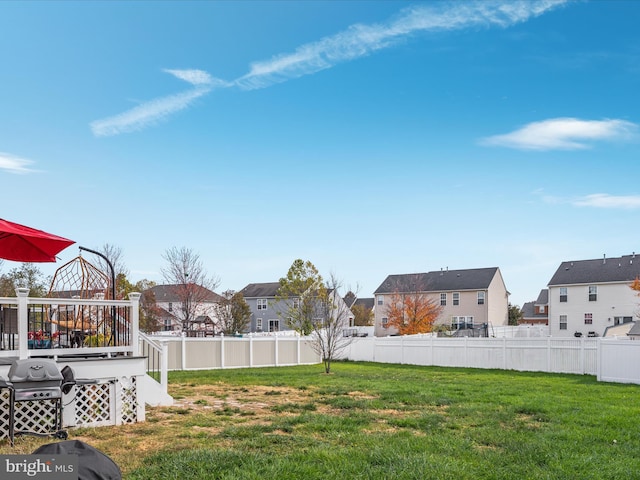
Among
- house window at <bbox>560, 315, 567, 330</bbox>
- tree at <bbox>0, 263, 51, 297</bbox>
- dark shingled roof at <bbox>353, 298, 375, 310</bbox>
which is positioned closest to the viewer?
tree at <bbox>0, 263, 51, 297</bbox>

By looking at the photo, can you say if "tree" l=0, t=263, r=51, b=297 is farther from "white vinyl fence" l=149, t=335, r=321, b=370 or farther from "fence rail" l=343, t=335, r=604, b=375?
"fence rail" l=343, t=335, r=604, b=375

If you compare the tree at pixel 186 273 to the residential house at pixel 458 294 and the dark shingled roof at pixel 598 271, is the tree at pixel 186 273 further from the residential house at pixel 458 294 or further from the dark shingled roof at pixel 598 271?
the dark shingled roof at pixel 598 271

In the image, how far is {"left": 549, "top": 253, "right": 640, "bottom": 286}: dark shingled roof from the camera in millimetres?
41787

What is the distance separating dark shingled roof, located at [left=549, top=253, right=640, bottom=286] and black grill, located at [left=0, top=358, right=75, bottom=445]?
40.7m

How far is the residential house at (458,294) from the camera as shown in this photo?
158 feet

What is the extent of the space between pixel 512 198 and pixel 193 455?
792 inches

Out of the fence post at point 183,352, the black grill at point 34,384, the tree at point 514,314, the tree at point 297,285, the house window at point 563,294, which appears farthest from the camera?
the tree at point 514,314

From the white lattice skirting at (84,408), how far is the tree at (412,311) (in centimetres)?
3560

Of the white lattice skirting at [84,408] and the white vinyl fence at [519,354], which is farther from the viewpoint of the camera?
the white vinyl fence at [519,354]

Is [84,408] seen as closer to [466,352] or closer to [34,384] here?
[34,384]

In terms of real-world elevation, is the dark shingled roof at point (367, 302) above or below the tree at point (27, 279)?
below

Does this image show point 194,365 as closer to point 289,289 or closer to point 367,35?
point 367,35

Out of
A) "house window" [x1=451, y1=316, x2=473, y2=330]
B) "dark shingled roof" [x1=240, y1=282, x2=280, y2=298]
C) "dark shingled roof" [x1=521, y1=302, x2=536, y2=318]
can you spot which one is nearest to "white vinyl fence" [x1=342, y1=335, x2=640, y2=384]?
"house window" [x1=451, y1=316, x2=473, y2=330]

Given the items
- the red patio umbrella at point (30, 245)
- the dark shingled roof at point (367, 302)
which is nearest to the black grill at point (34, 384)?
the red patio umbrella at point (30, 245)
